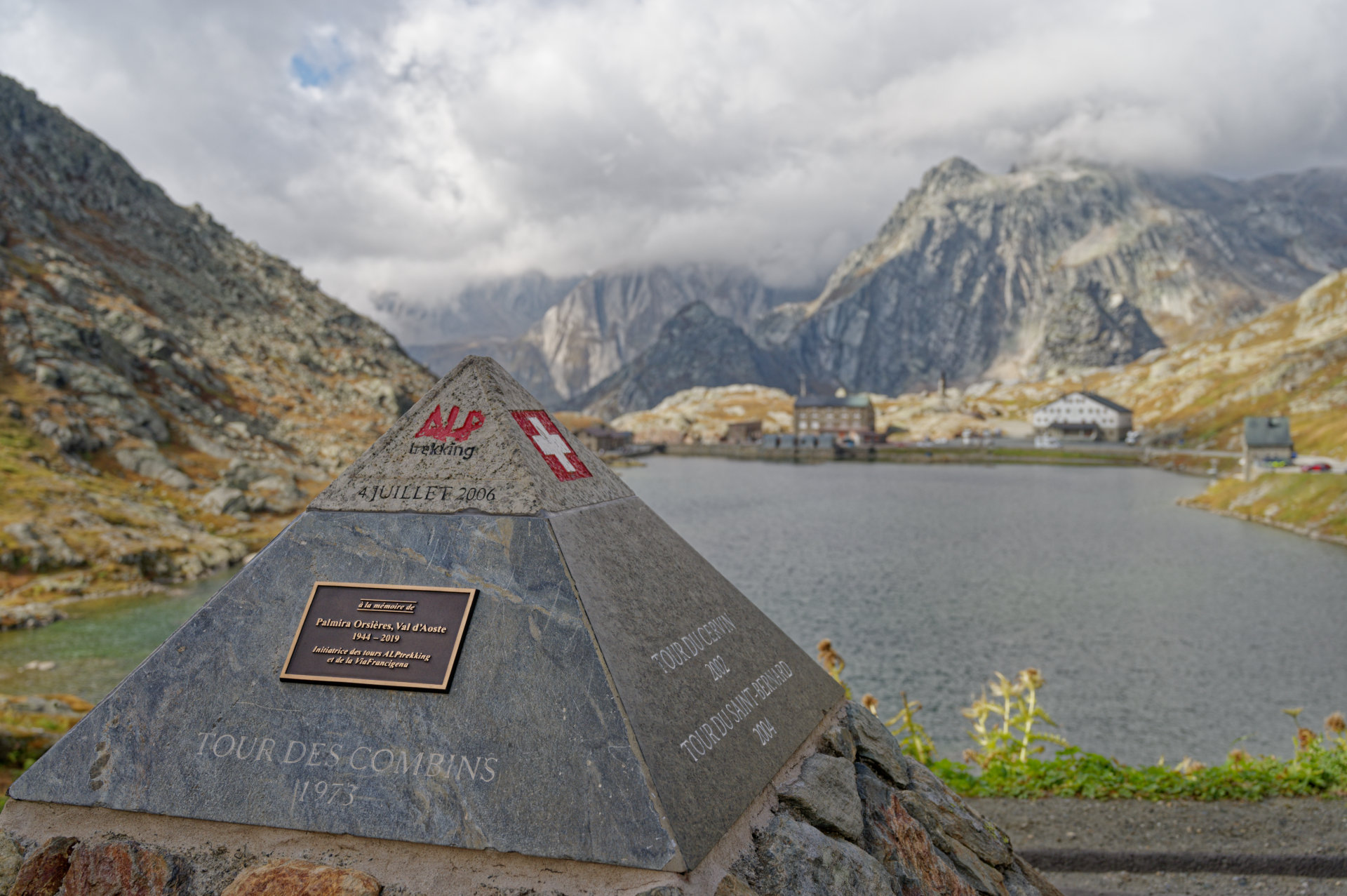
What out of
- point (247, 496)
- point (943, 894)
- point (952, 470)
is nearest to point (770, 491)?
point (952, 470)

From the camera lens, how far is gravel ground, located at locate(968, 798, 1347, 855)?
9406 mm

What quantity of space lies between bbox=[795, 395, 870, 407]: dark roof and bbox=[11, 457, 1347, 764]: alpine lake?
110 m

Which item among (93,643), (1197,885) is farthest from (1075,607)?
(93,643)

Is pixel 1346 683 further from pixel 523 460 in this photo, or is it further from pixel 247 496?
pixel 247 496

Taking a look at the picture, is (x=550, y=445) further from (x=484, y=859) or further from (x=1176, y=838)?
(x=1176, y=838)

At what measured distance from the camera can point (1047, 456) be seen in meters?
134

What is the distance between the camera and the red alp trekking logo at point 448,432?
6.25m

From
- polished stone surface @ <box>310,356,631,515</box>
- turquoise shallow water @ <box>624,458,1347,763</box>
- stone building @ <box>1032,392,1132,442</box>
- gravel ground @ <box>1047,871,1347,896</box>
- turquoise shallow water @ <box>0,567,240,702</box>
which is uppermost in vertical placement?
stone building @ <box>1032,392,1132,442</box>

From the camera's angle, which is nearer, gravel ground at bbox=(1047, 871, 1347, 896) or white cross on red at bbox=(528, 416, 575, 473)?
white cross on red at bbox=(528, 416, 575, 473)

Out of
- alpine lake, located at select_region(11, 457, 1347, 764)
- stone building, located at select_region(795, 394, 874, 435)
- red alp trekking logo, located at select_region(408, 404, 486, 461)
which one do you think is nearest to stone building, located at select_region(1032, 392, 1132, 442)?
stone building, located at select_region(795, 394, 874, 435)

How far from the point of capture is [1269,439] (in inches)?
3474

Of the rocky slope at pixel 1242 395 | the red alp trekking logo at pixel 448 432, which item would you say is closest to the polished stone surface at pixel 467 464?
the red alp trekking logo at pixel 448 432

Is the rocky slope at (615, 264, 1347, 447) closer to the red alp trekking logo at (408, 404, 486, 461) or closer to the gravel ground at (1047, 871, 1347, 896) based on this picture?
the gravel ground at (1047, 871, 1347, 896)

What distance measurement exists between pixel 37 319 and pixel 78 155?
2557 inches
